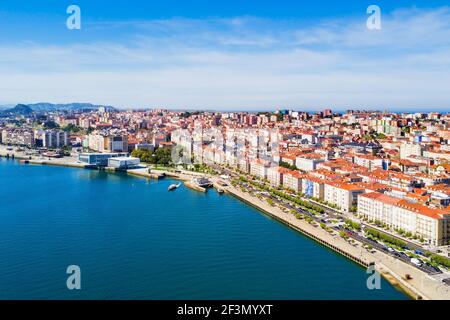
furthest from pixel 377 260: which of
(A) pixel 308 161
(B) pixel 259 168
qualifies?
(A) pixel 308 161

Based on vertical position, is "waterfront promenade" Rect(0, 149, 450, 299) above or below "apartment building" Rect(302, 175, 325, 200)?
below

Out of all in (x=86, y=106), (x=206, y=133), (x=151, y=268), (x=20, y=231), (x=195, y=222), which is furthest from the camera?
(x=86, y=106)

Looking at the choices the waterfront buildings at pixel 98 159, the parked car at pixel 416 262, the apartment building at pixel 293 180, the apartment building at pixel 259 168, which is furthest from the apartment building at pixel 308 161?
the parked car at pixel 416 262

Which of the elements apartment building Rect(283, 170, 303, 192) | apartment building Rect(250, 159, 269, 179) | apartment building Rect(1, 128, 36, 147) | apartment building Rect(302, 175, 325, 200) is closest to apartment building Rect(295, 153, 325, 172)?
apartment building Rect(250, 159, 269, 179)

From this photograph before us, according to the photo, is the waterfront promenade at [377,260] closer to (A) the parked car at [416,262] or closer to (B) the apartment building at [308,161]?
(A) the parked car at [416,262]

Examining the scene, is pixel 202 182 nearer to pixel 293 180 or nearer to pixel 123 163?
pixel 293 180

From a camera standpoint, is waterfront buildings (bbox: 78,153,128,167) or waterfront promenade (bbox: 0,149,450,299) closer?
waterfront promenade (bbox: 0,149,450,299)

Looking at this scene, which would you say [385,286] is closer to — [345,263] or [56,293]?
[345,263]

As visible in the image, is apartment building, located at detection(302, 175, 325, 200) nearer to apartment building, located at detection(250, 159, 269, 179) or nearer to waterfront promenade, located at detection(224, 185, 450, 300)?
waterfront promenade, located at detection(224, 185, 450, 300)
